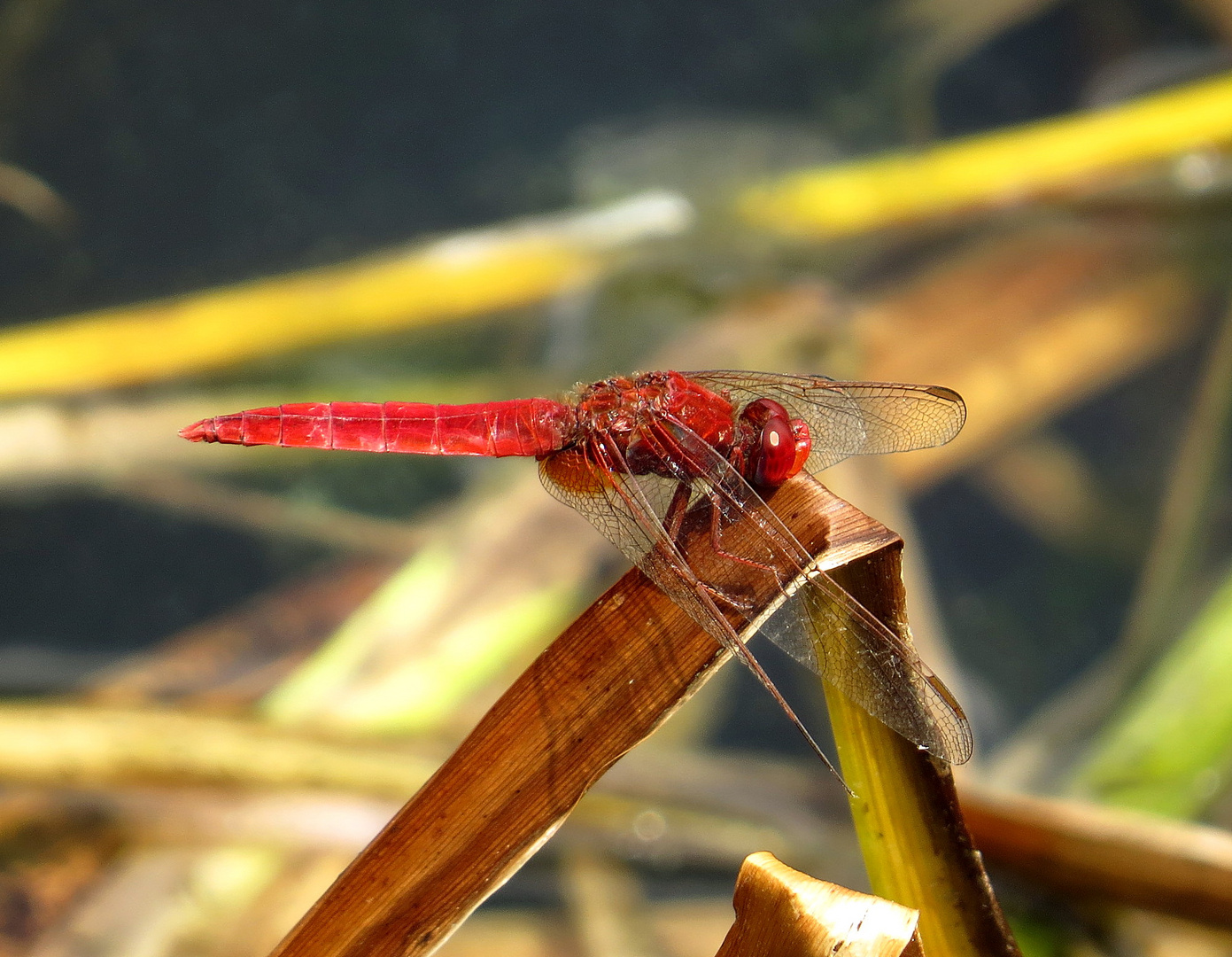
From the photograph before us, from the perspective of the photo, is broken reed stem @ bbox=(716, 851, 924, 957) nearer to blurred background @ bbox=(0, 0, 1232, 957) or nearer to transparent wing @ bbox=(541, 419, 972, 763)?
transparent wing @ bbox=(541, 419, 972, 763)

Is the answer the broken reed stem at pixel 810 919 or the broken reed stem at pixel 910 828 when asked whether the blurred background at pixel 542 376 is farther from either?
the broken reed stem at pixel 810 919

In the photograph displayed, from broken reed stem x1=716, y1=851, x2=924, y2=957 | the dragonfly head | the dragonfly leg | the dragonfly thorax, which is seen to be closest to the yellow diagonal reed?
the dragonfly thorax

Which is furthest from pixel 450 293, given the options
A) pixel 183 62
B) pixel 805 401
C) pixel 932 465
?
pixel 183 62

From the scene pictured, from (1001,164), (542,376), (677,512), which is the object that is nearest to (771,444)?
(677,512)

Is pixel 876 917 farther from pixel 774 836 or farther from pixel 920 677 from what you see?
pixel 774 836

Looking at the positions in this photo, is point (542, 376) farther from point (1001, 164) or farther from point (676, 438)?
point (1001, 164)

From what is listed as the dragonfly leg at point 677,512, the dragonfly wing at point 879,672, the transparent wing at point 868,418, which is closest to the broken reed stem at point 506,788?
the dragonfly wing at point 879,672
